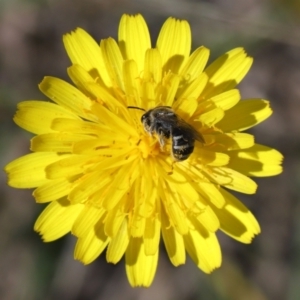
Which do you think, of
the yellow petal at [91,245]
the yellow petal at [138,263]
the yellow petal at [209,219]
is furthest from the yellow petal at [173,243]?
the yellow petal at [91,245]

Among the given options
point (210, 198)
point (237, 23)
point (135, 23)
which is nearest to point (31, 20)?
point (237, 23)

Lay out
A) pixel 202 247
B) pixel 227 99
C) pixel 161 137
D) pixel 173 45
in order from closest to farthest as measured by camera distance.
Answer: pixel 161 137 → pixel 227 99 → pixel 173 45 → pixel 202 247

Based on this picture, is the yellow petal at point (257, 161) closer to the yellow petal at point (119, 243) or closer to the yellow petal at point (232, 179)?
the yellow petal at point (232, 179)

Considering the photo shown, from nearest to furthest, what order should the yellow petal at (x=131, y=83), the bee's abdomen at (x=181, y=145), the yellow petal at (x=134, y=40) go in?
the bee's abdomen at (x=181, y=145), the yellow petal at (x=131, y=83), the yellow petal at (x=134, y=40)

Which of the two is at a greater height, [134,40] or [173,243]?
[134,40]

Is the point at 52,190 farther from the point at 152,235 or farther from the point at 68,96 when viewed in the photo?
the point at 152,235

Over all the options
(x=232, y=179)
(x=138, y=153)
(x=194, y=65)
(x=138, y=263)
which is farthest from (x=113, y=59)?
(x=138, y=263)

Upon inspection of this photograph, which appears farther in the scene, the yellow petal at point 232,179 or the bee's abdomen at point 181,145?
the yellow petal at point 232,179
